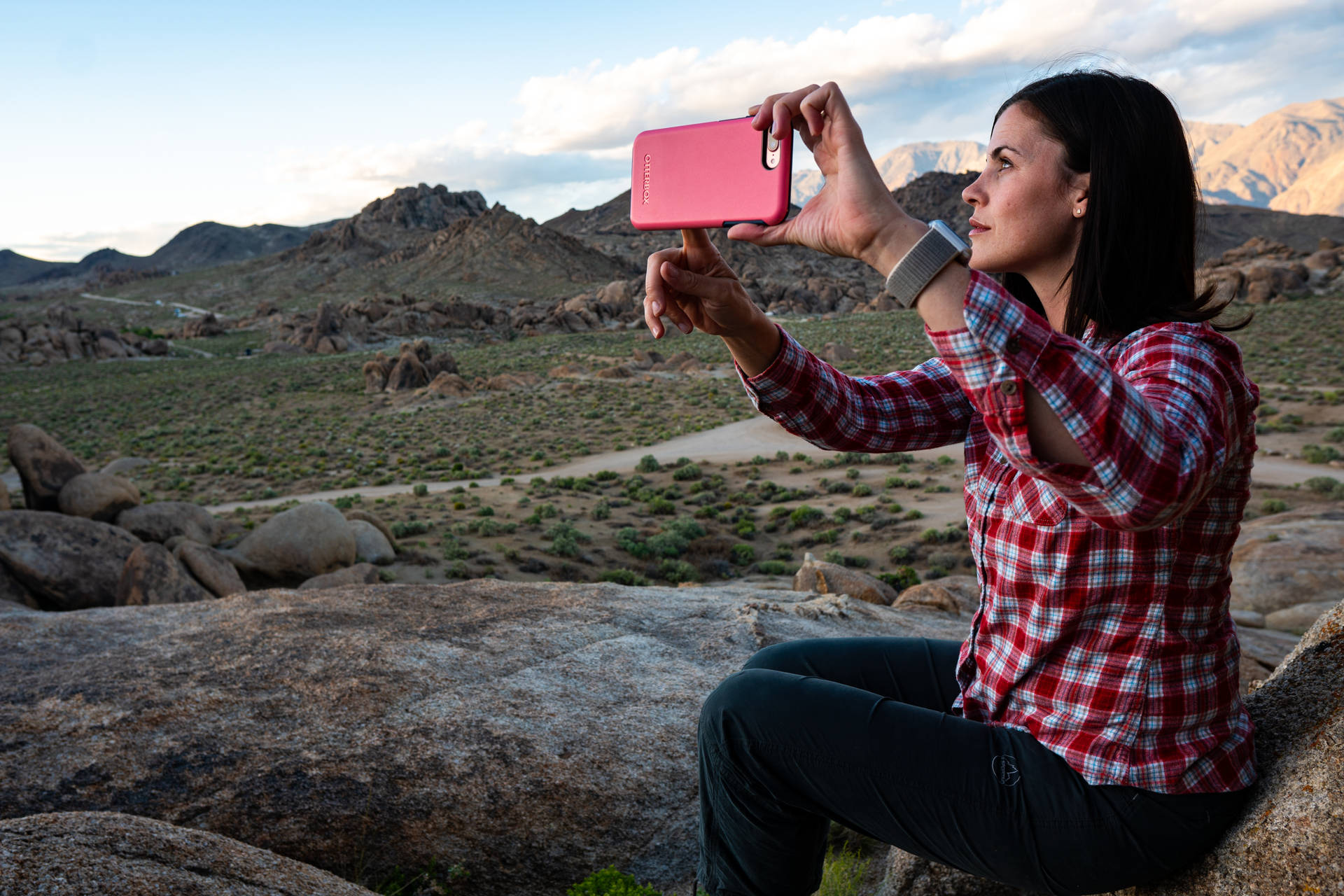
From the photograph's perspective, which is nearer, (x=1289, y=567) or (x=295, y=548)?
(x=1289, y=567)

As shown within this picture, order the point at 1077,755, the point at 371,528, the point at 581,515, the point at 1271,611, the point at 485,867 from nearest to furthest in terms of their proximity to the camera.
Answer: the point at 1077,755 → the point at 485,867 → the point at 1271,611 → the point at 371,528 → the point at 581,515

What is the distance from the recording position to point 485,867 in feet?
10.2

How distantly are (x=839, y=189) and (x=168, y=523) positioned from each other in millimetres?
11847

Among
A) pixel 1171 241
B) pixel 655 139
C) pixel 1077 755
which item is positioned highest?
pixel 655 139

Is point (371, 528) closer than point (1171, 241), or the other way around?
point (1171, 241)

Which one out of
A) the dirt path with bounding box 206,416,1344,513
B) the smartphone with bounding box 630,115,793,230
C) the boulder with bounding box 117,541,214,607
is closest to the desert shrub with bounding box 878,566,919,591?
the dirt path with bounding box 206,416,1344,513

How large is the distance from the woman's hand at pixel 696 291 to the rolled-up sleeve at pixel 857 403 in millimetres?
179

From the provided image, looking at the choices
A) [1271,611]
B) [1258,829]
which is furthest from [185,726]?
[1271,611]

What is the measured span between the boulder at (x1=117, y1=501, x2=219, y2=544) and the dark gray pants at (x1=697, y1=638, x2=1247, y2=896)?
10.6 metres

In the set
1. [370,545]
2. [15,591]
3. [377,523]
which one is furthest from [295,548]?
[15,591]

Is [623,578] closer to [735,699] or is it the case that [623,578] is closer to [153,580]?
[153,580]

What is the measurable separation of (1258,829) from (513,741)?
2527 millimetres

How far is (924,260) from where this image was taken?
4.66 feet

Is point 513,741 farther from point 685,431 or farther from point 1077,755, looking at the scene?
point 685,431
